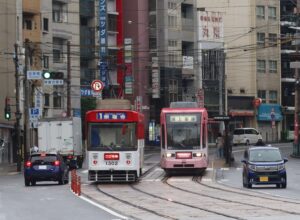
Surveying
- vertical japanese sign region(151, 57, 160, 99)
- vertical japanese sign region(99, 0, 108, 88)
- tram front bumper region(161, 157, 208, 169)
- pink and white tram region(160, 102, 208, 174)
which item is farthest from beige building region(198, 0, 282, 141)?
tram front bumper region(161, 157, 208, 169)

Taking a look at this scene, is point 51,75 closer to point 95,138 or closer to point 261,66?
point 95,138

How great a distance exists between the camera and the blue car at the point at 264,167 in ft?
113

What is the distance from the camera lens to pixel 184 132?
145 ft

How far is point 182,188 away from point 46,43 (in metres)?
43.7

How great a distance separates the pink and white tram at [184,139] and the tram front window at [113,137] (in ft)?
21.5

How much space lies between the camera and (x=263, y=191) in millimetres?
33250

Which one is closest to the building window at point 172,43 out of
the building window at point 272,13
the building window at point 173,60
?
the building window at point 173,60

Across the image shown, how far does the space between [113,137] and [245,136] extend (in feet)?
187

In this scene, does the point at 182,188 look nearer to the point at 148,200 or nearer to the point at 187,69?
the point at 148,200

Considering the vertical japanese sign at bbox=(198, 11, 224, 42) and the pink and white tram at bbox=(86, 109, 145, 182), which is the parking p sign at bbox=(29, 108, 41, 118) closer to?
the pink and white tram at bbox=(86, 109, 145, 182)

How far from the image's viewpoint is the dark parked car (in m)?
39.2

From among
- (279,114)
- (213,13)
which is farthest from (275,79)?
(213,13)

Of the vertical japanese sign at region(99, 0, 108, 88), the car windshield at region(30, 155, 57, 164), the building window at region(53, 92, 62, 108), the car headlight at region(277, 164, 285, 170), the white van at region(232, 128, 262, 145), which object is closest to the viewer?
the car headlight at region(277, 164, 285, 170)

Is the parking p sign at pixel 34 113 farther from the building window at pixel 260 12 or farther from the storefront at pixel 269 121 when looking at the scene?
the building window at pixel 260 12
